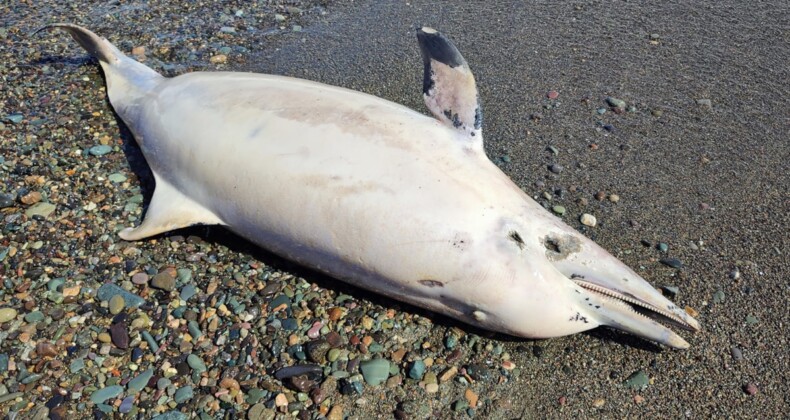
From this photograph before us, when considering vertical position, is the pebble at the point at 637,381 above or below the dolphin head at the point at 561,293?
below

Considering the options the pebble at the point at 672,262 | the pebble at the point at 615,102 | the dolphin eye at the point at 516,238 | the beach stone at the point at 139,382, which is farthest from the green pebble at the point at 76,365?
the pebble at the point at 615,102

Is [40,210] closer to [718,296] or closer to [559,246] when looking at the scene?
[559,246]

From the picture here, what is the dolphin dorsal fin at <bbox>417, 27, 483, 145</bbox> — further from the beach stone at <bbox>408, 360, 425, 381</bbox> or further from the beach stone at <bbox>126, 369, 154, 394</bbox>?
the beach stone at <bbox>126, 369, 154, 394</bbox>

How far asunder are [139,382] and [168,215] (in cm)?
114

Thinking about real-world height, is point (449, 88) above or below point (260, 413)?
above

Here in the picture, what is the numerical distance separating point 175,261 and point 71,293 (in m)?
0.65

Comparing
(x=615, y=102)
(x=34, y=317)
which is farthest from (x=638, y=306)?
(x=34, y=317)

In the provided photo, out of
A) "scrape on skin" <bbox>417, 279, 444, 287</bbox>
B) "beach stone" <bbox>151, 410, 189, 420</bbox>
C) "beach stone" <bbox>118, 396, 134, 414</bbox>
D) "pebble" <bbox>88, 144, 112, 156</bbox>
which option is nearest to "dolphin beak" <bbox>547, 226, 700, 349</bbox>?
"scrape on skin" <bbox>417, 279, 444, 287</bbox>

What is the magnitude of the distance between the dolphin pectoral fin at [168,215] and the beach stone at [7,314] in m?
0.78

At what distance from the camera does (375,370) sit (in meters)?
3.65

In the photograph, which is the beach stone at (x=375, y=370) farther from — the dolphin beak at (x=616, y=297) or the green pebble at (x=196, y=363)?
the dolphin beak at (x=616, y=297)

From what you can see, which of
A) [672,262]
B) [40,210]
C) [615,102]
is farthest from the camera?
[615,102]

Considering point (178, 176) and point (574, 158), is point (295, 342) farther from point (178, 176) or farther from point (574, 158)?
point (574, 158)

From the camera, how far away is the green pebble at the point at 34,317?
3.91m
